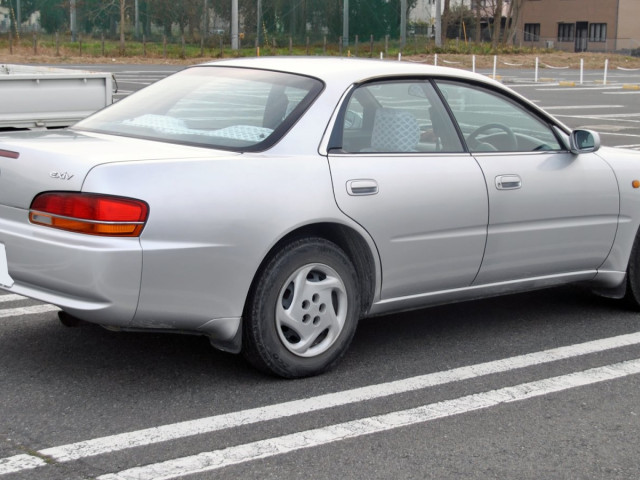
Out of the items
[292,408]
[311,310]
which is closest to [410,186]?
[311,310]

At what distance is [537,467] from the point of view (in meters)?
3.90

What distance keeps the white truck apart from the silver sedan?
638cm

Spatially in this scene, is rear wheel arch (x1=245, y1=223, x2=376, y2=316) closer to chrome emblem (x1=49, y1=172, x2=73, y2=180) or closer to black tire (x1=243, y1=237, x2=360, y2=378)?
black tire (x1=243, y1=237, x2=360, y2=378)

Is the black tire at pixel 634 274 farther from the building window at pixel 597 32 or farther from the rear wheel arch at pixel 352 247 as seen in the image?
the building window at pixel 597 32

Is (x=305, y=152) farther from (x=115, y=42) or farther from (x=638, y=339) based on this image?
(x=115, y=42)

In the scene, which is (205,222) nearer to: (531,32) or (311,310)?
(311,310)

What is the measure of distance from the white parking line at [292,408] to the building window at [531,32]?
8383 centimetres

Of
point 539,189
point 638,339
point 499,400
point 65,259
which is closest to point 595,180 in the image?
point 539,189

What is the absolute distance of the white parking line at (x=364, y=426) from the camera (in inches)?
147

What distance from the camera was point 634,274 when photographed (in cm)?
627

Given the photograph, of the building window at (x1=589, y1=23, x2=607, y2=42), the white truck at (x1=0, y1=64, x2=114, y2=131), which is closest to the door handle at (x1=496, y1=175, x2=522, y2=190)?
the white truck at (x1=0, y1=64, x2=114, y2=131)

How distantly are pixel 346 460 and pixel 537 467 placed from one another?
0.72 m

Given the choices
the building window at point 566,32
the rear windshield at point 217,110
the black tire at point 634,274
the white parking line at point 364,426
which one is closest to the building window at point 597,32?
the building window at point 566,32

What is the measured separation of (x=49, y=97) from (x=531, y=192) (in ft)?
25.7
